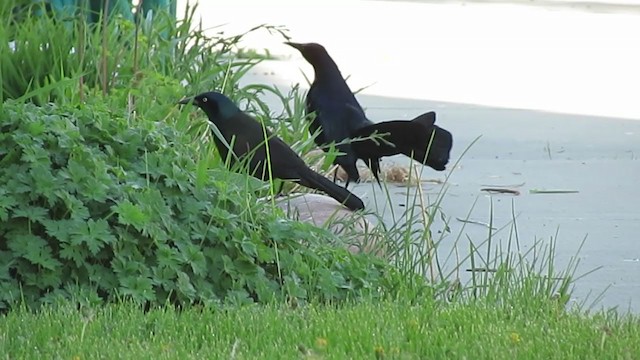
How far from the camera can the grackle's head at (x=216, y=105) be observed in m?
4.88

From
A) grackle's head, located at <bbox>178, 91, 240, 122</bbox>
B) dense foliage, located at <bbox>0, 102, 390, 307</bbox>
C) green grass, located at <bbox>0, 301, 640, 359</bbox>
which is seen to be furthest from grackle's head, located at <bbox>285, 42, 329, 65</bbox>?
green grass, located at <bbox>0, 301, 640, 359</bbox>

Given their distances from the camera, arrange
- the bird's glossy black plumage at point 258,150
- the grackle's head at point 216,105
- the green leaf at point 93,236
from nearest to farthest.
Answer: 1. the green leaf at point 93,236
2. the bird's glossy black plumage at point 258,150
3. the grackle's head at point 216,105

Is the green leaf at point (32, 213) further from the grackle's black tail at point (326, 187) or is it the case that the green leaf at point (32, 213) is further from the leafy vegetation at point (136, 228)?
the grackle's black tail at point (326, 187)

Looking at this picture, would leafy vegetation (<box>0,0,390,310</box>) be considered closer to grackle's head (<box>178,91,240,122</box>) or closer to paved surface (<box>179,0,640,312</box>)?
grackle's head (<box>178,91,240,122</box>)

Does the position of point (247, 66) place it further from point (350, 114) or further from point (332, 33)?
point (332, 33)

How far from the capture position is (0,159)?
3963 millimetres

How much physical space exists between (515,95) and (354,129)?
4160 mm

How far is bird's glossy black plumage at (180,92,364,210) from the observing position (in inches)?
185

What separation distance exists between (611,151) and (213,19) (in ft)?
25.8

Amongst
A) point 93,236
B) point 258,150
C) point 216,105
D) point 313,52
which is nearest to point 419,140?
point 258,150

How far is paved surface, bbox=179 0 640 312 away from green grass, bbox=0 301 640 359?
1.05m

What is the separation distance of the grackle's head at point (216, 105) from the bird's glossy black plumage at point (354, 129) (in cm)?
64

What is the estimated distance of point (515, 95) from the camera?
9.45m

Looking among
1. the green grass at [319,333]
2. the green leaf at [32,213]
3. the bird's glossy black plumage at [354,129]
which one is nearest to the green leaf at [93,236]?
the green leaf at [32,213]
